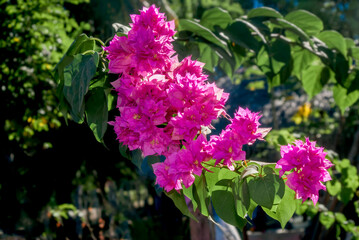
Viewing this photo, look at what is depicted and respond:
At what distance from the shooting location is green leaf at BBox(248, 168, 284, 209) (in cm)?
100

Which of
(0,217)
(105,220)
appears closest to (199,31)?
(105,220)

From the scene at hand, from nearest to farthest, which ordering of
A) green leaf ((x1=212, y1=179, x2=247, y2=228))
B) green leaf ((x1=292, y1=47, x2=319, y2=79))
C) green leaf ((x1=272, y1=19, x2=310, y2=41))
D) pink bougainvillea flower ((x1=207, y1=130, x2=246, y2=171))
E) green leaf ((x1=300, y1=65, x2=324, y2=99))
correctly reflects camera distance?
1. pink bougainvillea flower ((x1=207, y1=130, x2=246, y2=171))
2. green leaf ((x1=212, y1=179, x2=247, y2=228))
3. green leaf ((x1=272, y1=19, x2=310, y2=41))
4. green leaf ((x1=292, y1=47, x2=319, y2=79))
5. green leaf ((x1=300, y1=65, x2=324, y2=99))

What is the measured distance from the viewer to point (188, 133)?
3.21 ft

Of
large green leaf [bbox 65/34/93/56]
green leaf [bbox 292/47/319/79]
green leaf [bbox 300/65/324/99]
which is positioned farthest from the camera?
green leaf [bbox 300/65/324/99]

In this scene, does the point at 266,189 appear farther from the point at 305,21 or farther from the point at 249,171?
the point at 305,21

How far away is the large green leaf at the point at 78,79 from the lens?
1.12 metres

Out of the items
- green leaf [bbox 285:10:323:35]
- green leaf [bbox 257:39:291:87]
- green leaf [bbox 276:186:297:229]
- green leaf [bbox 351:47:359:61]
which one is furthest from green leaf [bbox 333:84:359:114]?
green leaf [bbox 276:186:297:229]

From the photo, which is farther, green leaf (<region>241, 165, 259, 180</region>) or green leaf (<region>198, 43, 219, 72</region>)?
green leaf (<region>198, 43, 219, 72</region>)

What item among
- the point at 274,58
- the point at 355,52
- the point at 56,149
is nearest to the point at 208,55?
the point at 274,58

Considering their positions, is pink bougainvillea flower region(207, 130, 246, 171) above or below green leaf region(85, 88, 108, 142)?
below

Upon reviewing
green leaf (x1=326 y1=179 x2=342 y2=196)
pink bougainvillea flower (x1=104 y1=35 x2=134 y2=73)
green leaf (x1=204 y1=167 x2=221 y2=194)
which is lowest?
green leaf (x1=326 y1=179 x2=342 y2=196)

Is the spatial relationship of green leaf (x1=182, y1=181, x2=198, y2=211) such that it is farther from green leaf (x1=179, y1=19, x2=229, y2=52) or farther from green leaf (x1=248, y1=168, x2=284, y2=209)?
green leaf (x1=179, y1=19, x2=229, y2=52)

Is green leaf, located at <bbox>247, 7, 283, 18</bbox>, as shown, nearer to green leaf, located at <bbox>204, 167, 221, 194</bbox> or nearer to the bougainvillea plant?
the bougainvillea plant

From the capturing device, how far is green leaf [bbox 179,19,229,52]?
72.6 inches
